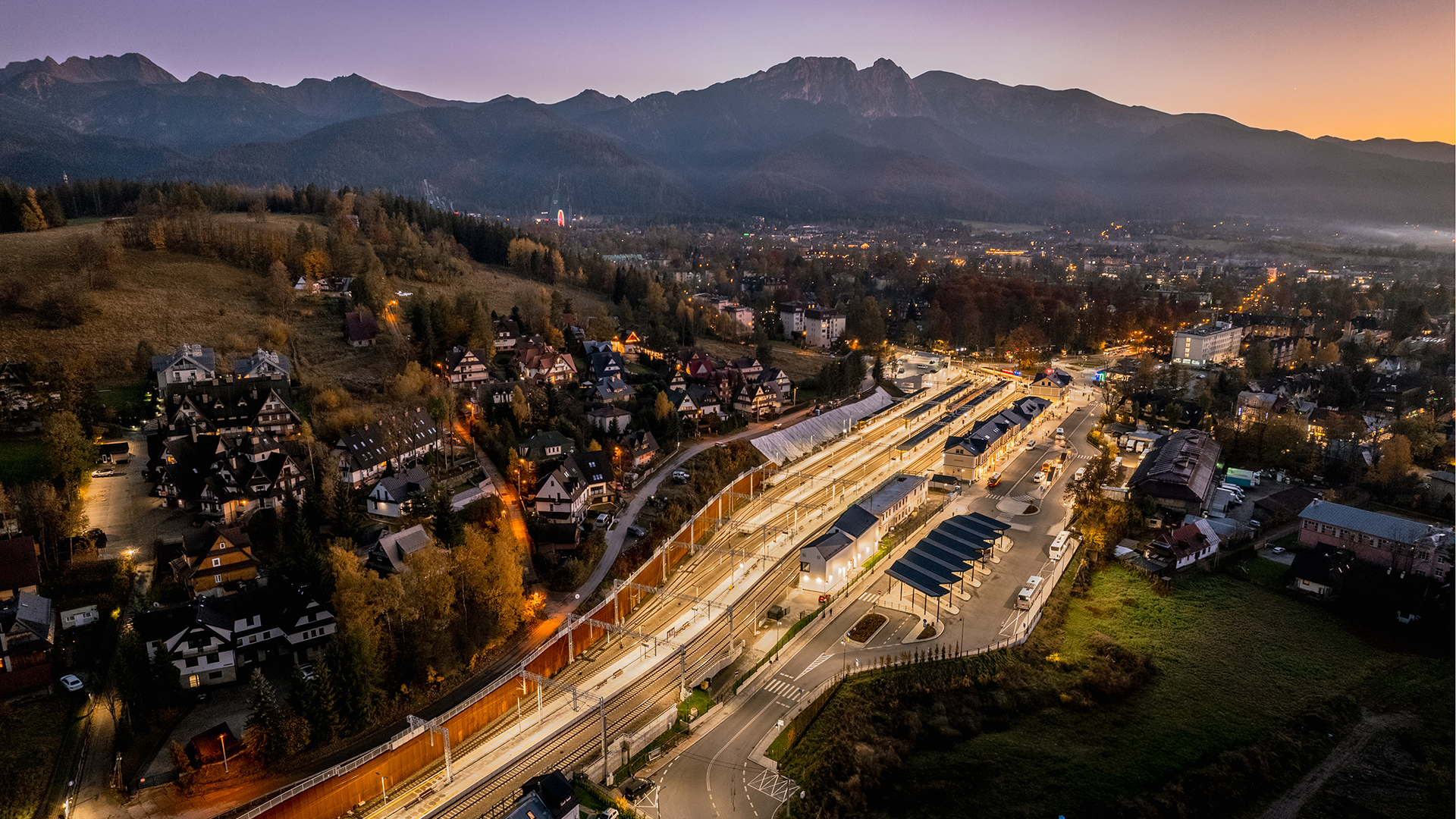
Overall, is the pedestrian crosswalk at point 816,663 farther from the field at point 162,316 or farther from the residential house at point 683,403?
the field at point 162,316

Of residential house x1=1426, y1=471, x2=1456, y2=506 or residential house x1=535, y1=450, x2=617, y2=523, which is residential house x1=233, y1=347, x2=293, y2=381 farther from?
residential house x1=1426, y1=471, x2=1456, y2=506

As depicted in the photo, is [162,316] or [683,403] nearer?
[683,403]

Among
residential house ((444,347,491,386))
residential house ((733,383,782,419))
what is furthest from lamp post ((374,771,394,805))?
residential house ((733,383,782,419))

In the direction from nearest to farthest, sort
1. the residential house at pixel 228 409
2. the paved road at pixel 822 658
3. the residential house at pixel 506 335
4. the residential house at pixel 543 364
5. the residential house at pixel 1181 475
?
the paved road at pixel 822 658
the residential house at pixel 228 409
the residential house at pixel 1181 475
the residential house at pixel 543 364
the residential house at pixel 506 335

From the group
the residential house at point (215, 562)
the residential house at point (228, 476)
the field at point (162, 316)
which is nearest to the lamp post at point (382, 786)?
the residential house at point (215, 562)

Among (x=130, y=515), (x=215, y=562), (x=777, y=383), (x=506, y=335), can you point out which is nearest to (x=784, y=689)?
(x=215, y=562)

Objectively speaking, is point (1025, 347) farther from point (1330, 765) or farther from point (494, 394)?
point (1330, 765)
